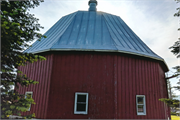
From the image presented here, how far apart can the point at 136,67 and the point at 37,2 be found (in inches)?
259

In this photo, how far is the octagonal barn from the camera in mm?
7770

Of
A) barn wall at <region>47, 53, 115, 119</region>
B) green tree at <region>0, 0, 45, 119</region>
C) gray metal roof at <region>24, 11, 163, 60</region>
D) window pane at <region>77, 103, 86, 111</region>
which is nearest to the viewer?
green tree at <region>0, 0, 45, 119</region>

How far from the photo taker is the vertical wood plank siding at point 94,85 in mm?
7723

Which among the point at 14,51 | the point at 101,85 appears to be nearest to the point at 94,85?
the point at 101,85

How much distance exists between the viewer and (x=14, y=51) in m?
4.55

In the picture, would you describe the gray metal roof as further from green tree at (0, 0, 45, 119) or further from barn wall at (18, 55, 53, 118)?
green tree at (0, 0, 45, 119)

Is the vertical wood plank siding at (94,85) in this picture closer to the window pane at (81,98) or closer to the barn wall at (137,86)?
the barn wall at (137,86)

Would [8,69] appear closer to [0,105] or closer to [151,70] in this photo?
[0,105]

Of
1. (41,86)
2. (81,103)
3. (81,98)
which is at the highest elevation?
(41,86)

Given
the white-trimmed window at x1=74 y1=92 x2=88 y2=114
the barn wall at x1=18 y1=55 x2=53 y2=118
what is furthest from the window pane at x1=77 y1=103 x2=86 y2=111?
the barn wall at x1=18 y1=55 x2=53 y2=118

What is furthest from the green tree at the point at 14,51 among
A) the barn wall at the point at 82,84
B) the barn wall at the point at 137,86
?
the barn wall at the point at 137,86

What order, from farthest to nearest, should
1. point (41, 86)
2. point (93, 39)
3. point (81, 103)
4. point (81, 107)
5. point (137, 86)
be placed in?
point (93, 39) → point (137, 86) → point (41, 86) → point (81, 107) → point (81, 103)

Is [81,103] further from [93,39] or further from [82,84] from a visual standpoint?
[93,39]

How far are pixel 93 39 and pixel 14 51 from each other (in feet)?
17.8
